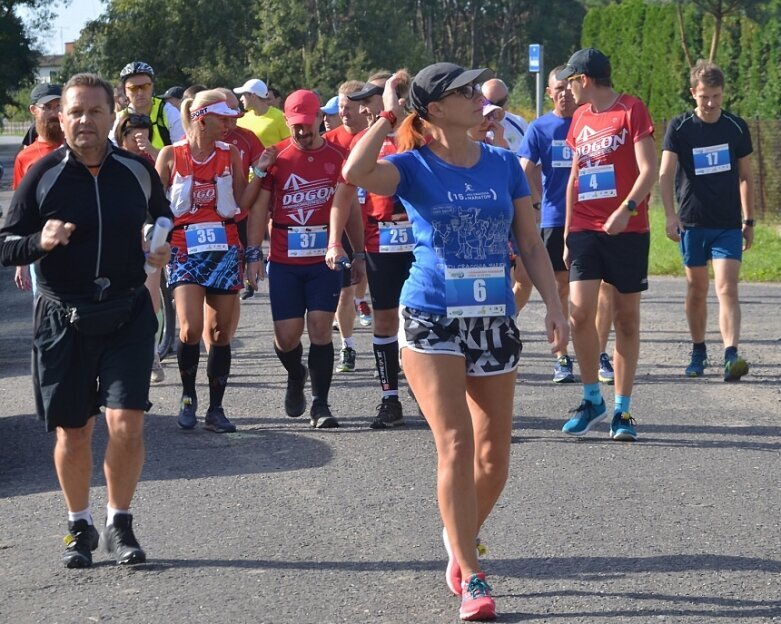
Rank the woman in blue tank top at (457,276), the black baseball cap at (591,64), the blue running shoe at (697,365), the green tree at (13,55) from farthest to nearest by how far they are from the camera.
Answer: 1. the green tree at (13,55)
2. the blue running shoe at (697,365)
3. the black baseball cap at (591,64)
4. the woman in blue tank top at (457,276)

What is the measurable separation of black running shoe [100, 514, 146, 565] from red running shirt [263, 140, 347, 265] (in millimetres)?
3016

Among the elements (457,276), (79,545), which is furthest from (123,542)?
(457,276)

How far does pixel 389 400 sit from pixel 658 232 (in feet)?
47.3

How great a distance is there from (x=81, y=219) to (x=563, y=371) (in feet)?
17.5

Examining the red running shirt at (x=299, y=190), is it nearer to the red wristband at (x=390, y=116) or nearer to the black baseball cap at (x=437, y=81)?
the red wristband at (x=390, y=116)

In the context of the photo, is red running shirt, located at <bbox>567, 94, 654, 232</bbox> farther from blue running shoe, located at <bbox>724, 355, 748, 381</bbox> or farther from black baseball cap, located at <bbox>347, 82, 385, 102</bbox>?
blue running shoe, located at <bbox>724, 355, 748, 381</bbox>

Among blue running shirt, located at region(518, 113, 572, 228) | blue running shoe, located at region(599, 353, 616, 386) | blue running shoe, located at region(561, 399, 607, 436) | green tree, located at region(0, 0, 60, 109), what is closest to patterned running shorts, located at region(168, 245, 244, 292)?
blue running shoe, located at region(561, 399, 607, 436)

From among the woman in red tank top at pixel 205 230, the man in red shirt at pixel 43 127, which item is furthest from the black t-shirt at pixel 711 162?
the man in red shirt at pixel 43 127

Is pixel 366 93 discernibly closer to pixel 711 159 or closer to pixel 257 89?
pixel 711 159

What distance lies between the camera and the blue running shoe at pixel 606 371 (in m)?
10.2

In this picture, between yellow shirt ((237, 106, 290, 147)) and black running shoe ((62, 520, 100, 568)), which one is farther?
yellow shirt ((237, 106, 290, 147))

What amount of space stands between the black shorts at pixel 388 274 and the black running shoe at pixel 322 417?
71 cm

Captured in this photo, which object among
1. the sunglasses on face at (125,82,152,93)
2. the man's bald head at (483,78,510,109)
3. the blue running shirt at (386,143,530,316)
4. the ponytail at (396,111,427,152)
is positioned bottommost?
the blue running shirt at (386,143,530,316)

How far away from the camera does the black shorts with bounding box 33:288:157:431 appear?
5.71 m
